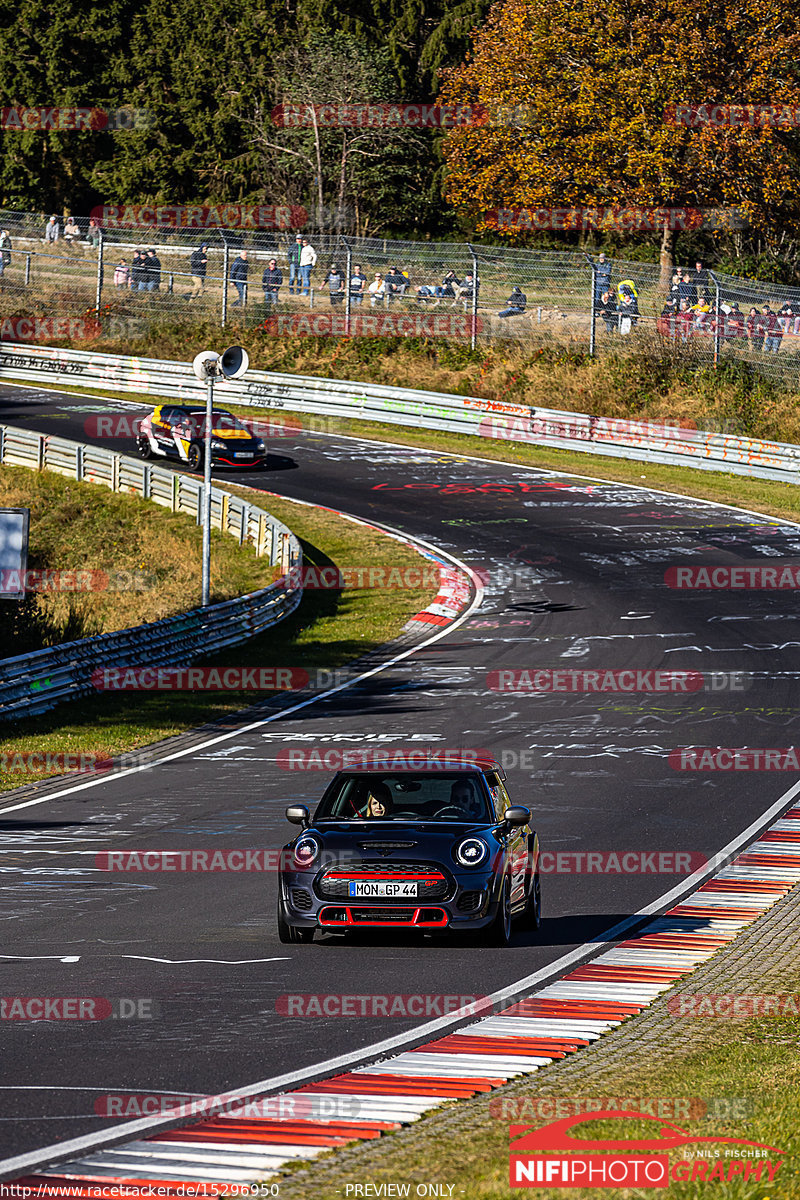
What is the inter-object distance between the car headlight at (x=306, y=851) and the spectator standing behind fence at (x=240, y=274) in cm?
4306

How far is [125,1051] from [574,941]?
4201 mm

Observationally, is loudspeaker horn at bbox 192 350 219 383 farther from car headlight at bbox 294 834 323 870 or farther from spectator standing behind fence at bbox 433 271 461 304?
spectator standing behind fence at bbox 433 271 461 304

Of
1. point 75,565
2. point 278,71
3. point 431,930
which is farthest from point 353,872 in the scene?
point 278,71

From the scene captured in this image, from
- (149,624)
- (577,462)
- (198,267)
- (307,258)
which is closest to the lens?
(149,624)

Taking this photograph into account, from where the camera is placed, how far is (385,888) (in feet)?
35.7

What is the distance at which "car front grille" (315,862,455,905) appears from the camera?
10875mm

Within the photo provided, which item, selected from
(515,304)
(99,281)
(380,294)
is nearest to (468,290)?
(515,304)

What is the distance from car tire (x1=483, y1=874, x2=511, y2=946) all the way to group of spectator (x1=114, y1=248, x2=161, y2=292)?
46511mm

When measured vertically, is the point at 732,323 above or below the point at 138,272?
below

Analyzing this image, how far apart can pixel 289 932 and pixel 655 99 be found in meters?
45.4

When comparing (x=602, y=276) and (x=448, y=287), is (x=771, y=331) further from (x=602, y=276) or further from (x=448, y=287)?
(x=448, y=287)

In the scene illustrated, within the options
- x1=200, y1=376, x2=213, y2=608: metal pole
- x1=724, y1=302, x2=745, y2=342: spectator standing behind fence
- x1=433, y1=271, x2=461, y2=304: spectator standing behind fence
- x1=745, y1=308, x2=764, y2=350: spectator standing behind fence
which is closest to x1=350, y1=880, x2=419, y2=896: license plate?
x1=200, y1=376, x2=213, y2=608: metal pole

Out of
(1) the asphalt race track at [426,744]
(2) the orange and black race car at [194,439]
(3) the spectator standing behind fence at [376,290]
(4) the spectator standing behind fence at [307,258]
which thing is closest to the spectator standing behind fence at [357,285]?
(3) the spectator standing behind fence at [376,290]

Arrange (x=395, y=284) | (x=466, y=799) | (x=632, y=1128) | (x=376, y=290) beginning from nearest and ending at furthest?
(x=632, y=1128)
(x=466, y=799)
(x=395, y=284)
(x=376, y=290)
